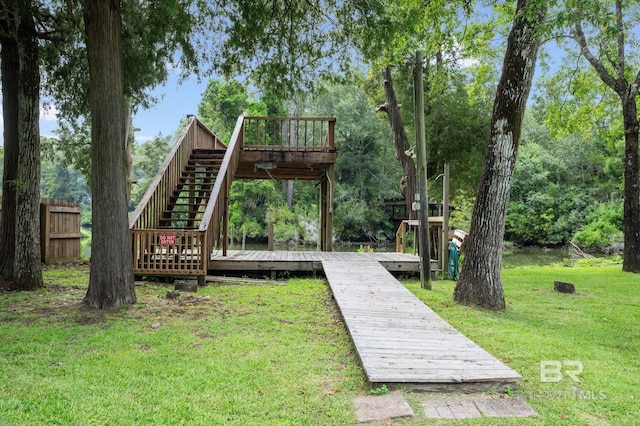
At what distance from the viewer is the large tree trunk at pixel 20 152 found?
6.53 metres

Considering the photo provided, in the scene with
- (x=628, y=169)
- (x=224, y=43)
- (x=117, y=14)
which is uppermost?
(x=224, y=43)

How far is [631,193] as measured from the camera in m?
10.9

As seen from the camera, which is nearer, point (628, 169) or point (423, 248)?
point (423, 248)

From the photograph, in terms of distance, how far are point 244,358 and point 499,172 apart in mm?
4309

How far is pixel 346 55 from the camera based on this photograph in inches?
314

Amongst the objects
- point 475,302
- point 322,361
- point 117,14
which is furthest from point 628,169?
point 117,14

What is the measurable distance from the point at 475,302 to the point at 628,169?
26.1 ft

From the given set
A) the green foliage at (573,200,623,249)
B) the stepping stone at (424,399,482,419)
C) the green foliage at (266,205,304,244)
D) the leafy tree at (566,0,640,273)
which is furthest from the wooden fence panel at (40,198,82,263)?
the green foliage at (573,200,623,249)

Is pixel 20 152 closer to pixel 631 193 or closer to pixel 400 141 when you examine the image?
pixel 400 141

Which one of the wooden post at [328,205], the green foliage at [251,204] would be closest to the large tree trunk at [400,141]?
the wooden post at [328,205]

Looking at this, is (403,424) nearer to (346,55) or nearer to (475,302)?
(475,302)

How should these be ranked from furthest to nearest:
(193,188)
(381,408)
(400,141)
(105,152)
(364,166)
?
1. (364,166)
2. (400,141)
3. (193,188)
4. (105,152)
5. (381,408)

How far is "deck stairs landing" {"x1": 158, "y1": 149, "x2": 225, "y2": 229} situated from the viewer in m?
9.28

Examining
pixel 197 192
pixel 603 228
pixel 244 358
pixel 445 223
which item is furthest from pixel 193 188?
pixel 603 228
